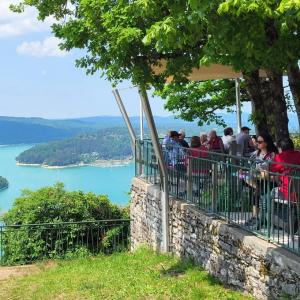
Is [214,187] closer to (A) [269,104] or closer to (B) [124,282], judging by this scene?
(B) [124,282]

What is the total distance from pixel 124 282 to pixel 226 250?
2007 millimetres

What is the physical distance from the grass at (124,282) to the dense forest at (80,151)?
116 meters

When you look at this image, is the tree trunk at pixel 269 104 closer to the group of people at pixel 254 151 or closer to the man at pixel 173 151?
the group of people at pixel 254 151

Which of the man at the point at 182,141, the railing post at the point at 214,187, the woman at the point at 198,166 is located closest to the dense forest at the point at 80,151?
the man at the point at 182,141

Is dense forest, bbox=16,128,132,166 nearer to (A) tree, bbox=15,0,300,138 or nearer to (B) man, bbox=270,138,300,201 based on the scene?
(A) tree, bbox=15,0,300,138

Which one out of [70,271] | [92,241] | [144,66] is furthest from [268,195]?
[92,241]

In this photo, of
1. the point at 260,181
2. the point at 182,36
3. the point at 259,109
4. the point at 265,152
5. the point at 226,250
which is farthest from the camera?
the point at 259,109

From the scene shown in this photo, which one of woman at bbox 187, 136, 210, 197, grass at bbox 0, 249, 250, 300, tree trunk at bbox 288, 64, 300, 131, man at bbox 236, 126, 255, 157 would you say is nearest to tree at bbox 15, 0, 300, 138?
tree trunk at bbox 288, 64, 300, 131

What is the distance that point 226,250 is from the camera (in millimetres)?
9445

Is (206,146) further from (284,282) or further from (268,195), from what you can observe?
(284,282)

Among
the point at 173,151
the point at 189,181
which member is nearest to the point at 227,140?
the point at 173,151

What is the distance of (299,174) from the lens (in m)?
7.36

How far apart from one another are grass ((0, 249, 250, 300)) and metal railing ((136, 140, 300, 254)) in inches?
45.6

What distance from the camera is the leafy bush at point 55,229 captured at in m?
19.0
